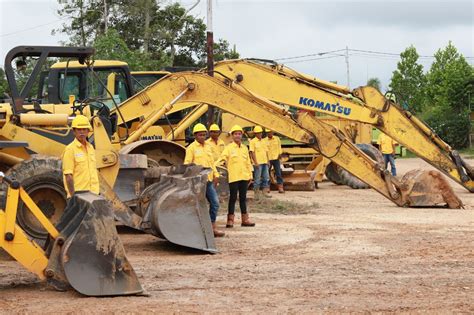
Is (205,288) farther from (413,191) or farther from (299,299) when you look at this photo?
(413,191)

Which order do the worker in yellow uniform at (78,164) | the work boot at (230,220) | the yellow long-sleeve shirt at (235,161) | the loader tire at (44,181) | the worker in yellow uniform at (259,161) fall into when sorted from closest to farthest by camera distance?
the worker in yellow uniform at (78,164), the loader tire at (44,181), the yellow long-sleeve shirt at (235,161), the work boot at (230,220), the worker in yellow uniform at (259,161)

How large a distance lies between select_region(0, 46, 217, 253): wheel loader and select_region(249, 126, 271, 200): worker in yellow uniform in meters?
7.15

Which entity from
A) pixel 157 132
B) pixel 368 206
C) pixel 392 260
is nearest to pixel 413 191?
pixel 368 206

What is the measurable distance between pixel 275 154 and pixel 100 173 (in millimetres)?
9876

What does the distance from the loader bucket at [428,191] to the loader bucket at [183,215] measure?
22.8 feet

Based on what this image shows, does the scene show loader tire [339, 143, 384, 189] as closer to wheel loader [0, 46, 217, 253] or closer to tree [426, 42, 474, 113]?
wheel loader [0, 46, 217, 253]

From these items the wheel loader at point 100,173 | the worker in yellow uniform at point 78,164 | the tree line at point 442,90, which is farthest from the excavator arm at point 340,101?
the tree line at point 442,90

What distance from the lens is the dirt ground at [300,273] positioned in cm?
838

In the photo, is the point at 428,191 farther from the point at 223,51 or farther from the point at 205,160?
the point at 223,51

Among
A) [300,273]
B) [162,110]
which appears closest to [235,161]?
[162,110]

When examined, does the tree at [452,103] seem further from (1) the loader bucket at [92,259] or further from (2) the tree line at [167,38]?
(1) the loader bucket at [92,259]

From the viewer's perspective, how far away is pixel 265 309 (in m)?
8.16

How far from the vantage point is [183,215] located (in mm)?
11930

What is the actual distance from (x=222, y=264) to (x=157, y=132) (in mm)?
7105
